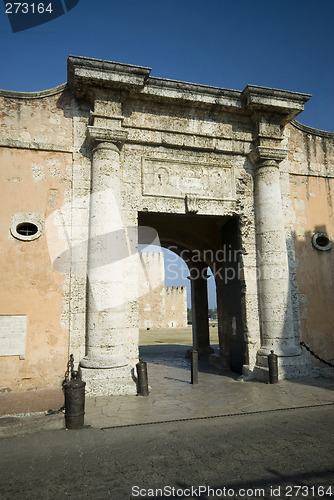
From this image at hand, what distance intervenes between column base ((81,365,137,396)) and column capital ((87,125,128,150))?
414 centimetres

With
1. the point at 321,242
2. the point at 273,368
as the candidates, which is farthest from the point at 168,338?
the point at 273,368

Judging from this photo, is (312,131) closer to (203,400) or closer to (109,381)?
(203,400)

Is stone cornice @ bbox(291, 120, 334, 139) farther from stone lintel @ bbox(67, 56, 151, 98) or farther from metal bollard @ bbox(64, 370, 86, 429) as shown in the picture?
metal bollard @ bbox(64, 370, 86, 429)

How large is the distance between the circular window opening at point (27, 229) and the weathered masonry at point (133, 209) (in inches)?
1.0

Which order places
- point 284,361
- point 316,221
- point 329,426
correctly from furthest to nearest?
point 316,221 → point 284,361 → point 329,426

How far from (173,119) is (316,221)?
4.03 metres

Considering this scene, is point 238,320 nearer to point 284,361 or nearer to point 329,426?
point 284,361

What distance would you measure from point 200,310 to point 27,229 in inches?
267

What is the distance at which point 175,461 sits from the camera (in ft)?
10.6

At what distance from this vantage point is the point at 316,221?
316 inches

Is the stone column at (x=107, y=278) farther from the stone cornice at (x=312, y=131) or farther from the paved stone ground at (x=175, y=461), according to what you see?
the stone cornice at (x=312, y=131)

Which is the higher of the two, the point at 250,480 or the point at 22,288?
the point at 22,288

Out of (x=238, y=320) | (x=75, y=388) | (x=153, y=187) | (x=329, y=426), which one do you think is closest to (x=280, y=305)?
(x=238, y=320)

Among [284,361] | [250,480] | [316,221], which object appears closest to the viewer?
[250,480]
